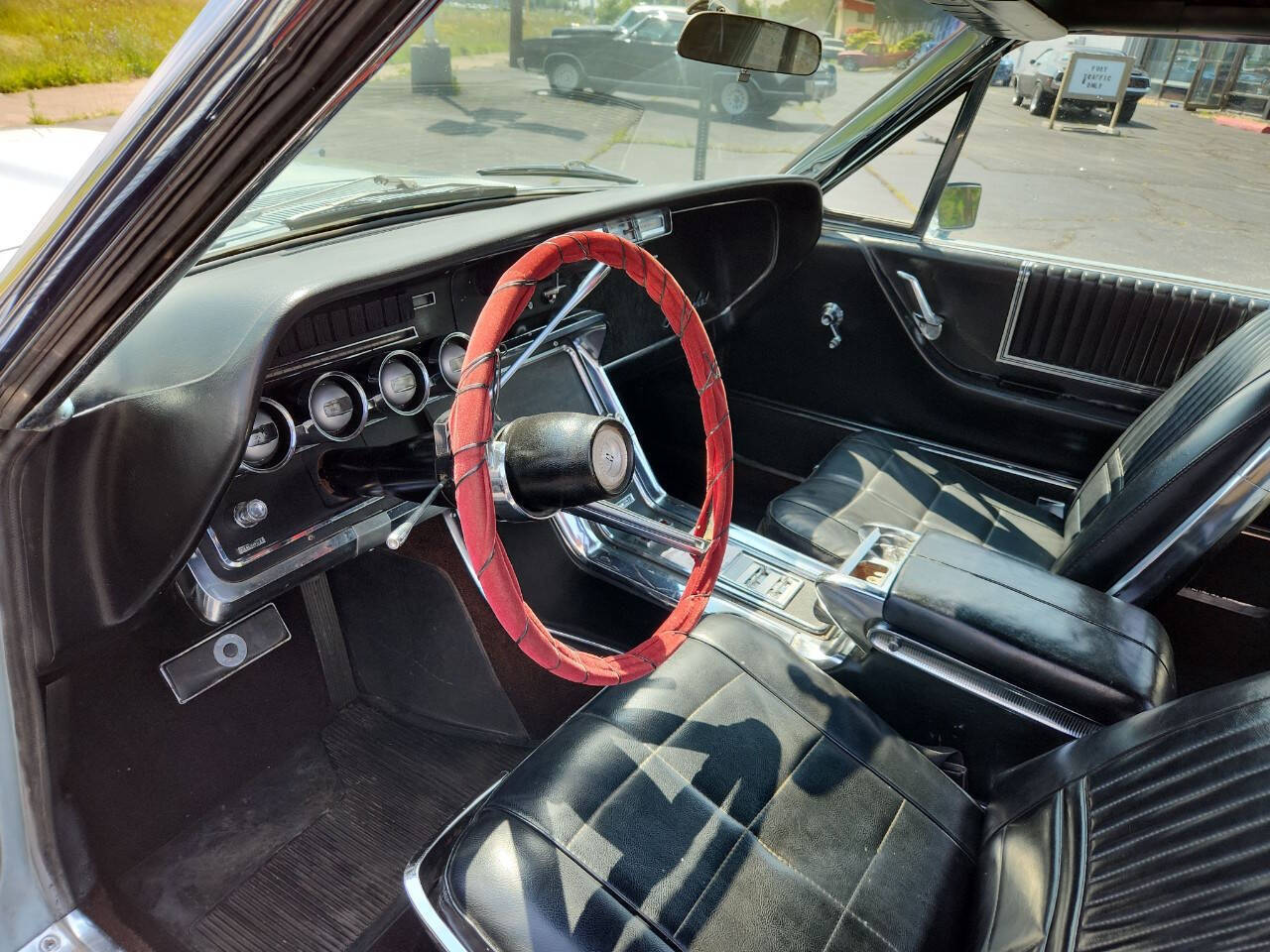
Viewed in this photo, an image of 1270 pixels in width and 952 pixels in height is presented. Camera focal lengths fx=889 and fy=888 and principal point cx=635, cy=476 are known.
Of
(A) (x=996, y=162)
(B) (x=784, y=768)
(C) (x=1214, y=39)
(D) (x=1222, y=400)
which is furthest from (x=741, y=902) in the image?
(A) (x=996, y=162)

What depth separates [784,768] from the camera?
1267 millimetres

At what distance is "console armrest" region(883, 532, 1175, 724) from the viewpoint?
127 centimetres

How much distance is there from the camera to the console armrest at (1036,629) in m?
1.27

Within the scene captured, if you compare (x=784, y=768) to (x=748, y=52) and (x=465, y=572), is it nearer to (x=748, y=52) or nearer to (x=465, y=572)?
(x=465, y=572)

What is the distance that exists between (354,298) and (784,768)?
0.96 metres

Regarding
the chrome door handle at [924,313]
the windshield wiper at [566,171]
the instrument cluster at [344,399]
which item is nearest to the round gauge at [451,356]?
the instrument cluster at [344,399]

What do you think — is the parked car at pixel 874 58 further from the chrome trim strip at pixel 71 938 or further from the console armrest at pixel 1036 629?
the chrome trim strip at pixel 71 938

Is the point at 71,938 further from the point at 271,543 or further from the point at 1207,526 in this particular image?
the point at 1207,526

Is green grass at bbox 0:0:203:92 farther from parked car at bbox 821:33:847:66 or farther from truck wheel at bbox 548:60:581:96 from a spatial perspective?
parked car at bbox 821:33:847:66

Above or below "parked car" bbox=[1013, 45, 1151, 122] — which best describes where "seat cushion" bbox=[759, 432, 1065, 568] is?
below

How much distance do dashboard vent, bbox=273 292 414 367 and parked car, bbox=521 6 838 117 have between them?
3.09ft

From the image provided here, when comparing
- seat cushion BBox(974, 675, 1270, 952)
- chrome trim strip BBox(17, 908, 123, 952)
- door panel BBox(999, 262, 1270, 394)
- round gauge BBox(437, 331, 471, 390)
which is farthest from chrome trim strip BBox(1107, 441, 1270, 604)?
chrome trim strip BBox(17, 908, 123, 952)

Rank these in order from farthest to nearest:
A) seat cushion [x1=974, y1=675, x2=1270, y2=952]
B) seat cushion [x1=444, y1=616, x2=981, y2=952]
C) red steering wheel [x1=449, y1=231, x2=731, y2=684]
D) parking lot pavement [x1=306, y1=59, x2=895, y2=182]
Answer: parking lot pavement [x1=306, y1=59, x2=895, y2=182]
seat cushion [x1=444, y1=616, x2=981, y2=952]
red steering wheel [x1=449, y1=231, x2=731, y2=684]
seat cushion [x1=974, y1=675, x2=1270, y2=952]

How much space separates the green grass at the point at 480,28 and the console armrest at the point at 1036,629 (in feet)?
3.78
